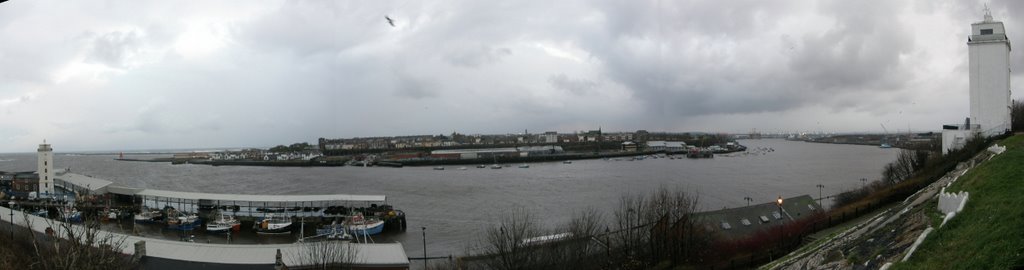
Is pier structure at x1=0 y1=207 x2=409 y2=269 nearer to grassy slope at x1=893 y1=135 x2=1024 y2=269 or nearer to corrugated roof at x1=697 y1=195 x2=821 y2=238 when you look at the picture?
grassy slope at x1=893 y1=135 x2=1024 y2=269

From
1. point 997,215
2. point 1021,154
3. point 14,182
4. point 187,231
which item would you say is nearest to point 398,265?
point 997,215

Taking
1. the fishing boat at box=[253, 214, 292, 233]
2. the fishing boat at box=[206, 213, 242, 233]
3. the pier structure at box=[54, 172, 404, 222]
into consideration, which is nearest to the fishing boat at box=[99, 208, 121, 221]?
the pier structure at box=[54, 172, 404, 222]

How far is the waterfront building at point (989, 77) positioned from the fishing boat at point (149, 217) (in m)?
24.2

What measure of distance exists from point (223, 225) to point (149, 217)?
367 centimetres

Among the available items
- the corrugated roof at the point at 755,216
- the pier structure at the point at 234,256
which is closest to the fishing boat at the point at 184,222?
the pier structure at the point at 234,256

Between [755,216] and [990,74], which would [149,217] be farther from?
[990,74]

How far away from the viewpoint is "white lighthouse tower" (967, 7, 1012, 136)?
1274cm

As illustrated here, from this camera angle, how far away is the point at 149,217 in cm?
1698

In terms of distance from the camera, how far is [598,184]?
2620cm

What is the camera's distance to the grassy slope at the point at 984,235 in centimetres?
288

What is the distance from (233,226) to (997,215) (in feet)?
56.0

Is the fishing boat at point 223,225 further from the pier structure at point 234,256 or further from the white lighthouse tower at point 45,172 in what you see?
the white lighthouse tower at point 45,172

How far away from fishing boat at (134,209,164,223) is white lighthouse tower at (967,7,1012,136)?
2426cm

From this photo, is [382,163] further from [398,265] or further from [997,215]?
[997,215]
